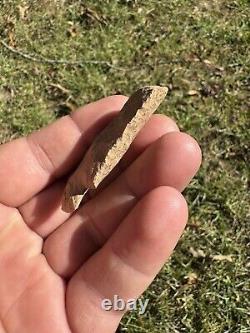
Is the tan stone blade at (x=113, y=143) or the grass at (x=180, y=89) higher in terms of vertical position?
the tan stone blade at (x=113, y=143)

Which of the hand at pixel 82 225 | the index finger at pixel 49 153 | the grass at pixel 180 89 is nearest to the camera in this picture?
the hand at pixel 82 225

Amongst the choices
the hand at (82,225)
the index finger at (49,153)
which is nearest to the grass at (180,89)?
the hand at (82,225)

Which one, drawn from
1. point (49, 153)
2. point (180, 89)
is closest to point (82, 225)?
point (49, 153)

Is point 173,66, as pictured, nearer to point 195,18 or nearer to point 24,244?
point 195,18

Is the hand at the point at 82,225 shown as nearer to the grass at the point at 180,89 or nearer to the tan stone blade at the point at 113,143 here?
the tan stone blade at the point at 113,143

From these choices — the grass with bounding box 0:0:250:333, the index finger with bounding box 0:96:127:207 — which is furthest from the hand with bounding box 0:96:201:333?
the grass with bounding box 0:0:250:333

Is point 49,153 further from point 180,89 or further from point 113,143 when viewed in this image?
point 180,89

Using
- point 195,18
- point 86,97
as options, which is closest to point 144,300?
point 86,97

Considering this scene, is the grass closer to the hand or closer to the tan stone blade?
the hand
